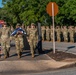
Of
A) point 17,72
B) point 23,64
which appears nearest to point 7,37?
point 23,64

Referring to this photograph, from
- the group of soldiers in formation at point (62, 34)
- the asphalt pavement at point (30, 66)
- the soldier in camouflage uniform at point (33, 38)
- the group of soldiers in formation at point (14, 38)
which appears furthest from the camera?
the group of soldiers in formation at point (62, 34)

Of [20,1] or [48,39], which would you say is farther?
[20,1]

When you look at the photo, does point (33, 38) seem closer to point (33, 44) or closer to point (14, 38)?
point (33, 44)

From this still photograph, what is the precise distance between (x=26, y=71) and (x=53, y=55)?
413cm

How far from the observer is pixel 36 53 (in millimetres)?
18594

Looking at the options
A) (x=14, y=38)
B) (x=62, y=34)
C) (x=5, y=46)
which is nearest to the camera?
(x=14, y=38)

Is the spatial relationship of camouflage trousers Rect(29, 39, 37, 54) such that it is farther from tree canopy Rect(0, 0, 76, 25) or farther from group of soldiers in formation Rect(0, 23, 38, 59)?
tree canopy Rect(0, 0, 76, 25)

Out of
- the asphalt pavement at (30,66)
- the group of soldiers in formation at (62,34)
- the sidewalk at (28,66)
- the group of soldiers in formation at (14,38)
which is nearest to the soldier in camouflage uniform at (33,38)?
the group of soldiers in formation at (14,38)

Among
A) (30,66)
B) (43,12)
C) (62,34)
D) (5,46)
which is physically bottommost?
(30,66)

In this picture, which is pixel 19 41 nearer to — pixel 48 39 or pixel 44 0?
pixel 48 39

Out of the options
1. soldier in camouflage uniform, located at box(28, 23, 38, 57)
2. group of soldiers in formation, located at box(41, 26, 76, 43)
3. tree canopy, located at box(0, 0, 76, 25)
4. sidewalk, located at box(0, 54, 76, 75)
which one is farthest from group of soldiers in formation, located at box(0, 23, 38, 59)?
tree canopy, located at box(0, 0, 76, 25)

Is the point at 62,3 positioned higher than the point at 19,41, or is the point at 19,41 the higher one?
the point at 62,3

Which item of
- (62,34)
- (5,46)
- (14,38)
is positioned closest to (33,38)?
(14,38)

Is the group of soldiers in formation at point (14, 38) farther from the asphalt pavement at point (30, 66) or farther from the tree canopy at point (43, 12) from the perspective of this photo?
the tree canopy at point (43, 12)
